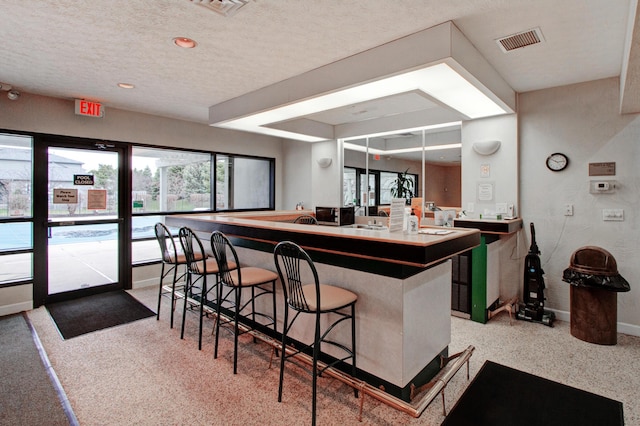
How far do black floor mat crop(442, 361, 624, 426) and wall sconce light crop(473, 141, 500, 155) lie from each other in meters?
3.40

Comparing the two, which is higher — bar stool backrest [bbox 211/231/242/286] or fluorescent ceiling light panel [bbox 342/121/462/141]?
fluorescent ceiling light panel [bbox 342/121/462/141]

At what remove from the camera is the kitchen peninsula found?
7.09 ft

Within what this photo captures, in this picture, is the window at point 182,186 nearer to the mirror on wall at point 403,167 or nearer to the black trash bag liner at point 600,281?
the mirror on wall at point 403,167

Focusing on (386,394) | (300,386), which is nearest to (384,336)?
(386,394)

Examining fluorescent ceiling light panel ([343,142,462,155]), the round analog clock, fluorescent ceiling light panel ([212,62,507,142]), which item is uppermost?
fluorescent ceiling light panel ([212,62,507,142])

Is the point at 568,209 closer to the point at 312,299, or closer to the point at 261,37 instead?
the point at 312,299

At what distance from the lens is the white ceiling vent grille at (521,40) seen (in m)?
2.62

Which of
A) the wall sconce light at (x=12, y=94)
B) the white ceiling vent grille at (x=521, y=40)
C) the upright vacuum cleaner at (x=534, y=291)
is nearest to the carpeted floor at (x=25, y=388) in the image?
the wall sconce light at (x=12, y=94)

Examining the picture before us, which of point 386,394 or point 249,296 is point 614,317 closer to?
point 386,394

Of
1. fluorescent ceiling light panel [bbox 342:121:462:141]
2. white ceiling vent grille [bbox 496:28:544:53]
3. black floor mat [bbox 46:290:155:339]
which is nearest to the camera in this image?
white ceiling vent grille [bbox 496:28:544:53]

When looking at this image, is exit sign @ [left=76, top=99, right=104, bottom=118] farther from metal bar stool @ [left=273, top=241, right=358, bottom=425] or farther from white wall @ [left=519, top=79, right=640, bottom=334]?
white wall @ [left=519, top=79, right=640, bottom=334]

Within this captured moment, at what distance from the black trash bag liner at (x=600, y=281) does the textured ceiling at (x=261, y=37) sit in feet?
6.70

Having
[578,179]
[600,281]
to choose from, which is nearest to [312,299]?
[600,281]

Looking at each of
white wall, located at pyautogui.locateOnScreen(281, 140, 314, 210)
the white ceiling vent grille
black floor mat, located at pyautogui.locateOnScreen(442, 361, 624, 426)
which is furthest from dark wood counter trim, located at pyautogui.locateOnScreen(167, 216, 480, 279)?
white wall, located at pyautogui.locateOnScreen(281, 140, 314, 210)
